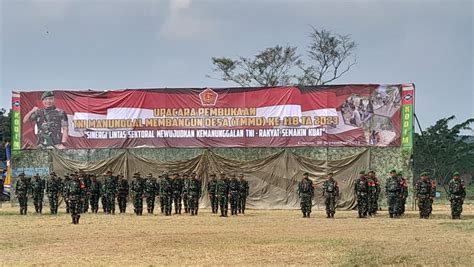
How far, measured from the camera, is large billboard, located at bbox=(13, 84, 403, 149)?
86.4 feet

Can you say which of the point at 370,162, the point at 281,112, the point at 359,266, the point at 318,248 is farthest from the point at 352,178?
the point at 359,266

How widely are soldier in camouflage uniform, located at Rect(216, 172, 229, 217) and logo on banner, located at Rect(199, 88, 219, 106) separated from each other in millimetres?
5025

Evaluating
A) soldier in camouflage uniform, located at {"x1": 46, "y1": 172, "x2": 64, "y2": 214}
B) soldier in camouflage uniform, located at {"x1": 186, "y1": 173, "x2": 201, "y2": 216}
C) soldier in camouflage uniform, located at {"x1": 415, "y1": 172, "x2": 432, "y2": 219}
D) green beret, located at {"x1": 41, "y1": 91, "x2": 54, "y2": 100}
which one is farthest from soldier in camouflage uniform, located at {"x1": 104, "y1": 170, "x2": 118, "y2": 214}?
soldier in camouflage uniform, located at {"x1": 415, "y1": 172, "x2": 432, "y2": 219}

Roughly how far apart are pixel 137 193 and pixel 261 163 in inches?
215

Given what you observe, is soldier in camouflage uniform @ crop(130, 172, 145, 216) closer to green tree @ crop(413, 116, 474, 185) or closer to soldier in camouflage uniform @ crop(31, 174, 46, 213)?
soldier in camouflage uniform @ crop(31, 174, 46, 213)

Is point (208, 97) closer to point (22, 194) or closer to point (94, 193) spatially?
point (94, 193)

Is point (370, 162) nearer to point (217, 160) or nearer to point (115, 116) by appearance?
point (217, 160)

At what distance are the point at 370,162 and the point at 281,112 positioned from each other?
407 cm

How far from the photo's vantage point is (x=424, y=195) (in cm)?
2177

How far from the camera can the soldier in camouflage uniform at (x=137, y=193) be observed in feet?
78.8

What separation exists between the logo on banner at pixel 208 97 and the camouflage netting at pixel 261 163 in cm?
197

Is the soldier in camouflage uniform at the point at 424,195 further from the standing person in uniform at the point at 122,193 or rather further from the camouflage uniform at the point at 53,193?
the camouflage uniform at the point at 53,193

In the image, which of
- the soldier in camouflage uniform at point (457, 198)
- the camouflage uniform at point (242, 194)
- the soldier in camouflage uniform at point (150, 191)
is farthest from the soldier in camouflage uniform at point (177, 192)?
the soldier in camouflage uniform at point (457, 198)

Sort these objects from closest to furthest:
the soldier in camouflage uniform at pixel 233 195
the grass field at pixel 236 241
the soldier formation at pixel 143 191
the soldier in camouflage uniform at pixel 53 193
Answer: the grass field at pixel 236 241
the soldier in camouflage uniform at pixel 233 195
the soldier formation at pixel 143 191
the soldier in camouflage uniform at pixel 53 193
